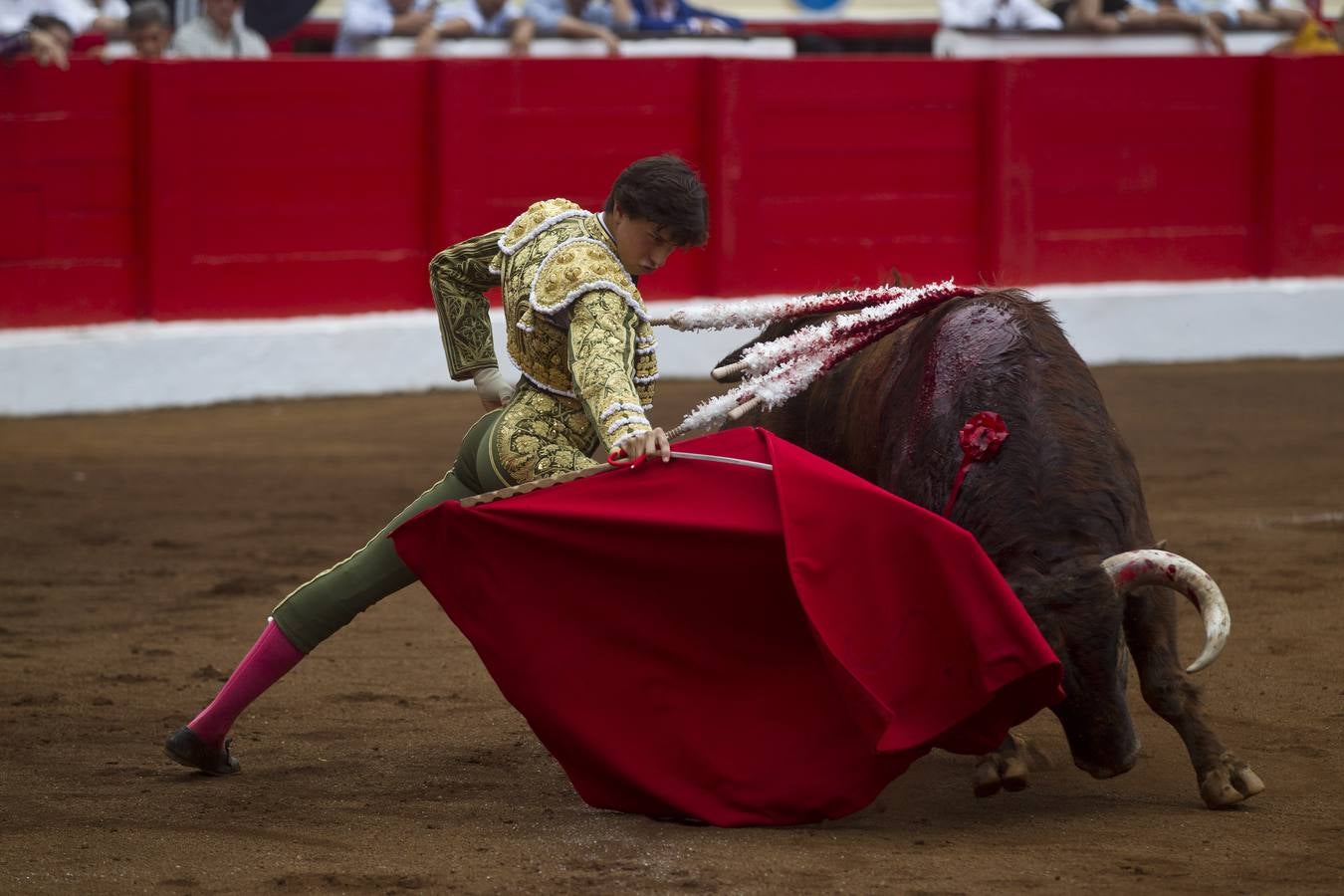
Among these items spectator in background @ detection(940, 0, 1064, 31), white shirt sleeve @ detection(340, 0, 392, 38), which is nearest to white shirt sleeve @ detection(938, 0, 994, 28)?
spectator in background @ detection(940, 0, 1064, 31)

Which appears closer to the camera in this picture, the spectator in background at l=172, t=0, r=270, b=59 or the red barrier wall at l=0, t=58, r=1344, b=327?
the red barrier wall at l=0, t=58, r=1344, b=327

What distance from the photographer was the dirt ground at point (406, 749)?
8.44 feet

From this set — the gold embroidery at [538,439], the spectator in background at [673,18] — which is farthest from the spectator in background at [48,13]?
the gold embroidery at [538,439]

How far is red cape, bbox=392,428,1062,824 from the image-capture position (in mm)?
2701

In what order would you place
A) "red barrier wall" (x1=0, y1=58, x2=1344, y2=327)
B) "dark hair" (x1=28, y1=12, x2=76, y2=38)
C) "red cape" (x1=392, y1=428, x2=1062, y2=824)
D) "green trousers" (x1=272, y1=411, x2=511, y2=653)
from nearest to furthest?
"red cape" (x1=392, y1=428, x2=1062, y2=824) → "green trousers" (x1=272, y1=411, x2=511, y2=653) → "red barrier wall" (x1=0, y1=58, x2=1344, y2=327) → "dark hair" (x1=28, y1=12, x2=76, y2=38)

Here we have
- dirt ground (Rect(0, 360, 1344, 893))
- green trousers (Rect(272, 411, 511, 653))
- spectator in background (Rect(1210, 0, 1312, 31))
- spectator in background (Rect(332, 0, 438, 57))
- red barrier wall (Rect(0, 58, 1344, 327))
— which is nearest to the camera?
dirt ground (Rect(0, 360, 1344, 893))

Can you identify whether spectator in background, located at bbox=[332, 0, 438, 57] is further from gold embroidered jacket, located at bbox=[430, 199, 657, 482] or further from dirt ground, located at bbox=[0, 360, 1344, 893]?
gold embroidered jacket, located at bbox=[430, 199, 657, 482]

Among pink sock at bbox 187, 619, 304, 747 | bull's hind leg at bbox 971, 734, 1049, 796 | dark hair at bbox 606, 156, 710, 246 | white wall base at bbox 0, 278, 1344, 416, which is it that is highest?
dark hair at bbox 606, 156, 710, 246

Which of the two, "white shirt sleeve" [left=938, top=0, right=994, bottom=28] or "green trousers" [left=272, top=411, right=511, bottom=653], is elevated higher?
"white shirt sleeve" [left=938, top=0, right=994, bottom=28]

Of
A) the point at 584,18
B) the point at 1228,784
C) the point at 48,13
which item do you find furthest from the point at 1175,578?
the point at 584,18

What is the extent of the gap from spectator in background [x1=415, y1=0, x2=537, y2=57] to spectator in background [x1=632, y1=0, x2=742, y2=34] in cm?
70

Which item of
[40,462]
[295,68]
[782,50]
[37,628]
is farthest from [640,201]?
[782,50]

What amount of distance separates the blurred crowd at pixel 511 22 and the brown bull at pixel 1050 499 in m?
4.59

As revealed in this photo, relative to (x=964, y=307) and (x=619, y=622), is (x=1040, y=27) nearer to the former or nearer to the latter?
(x=964, y=307)
